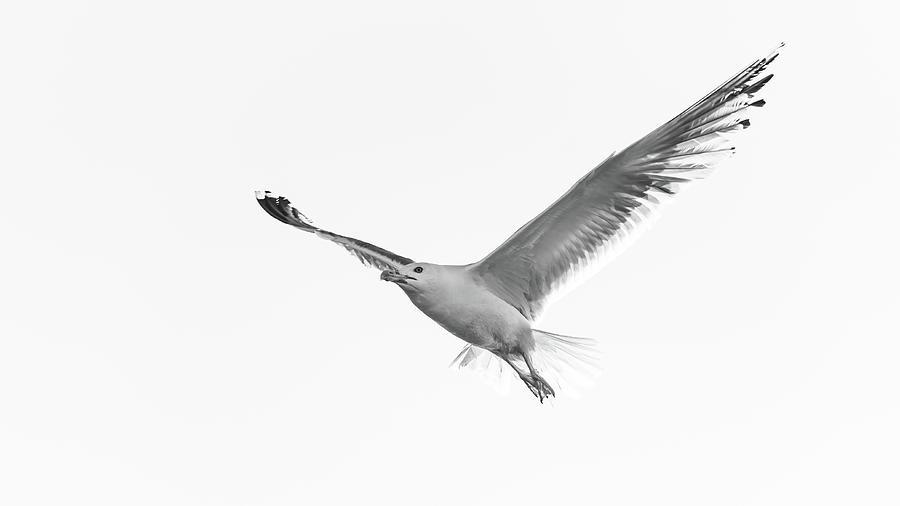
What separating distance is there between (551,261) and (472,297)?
0.65 metres

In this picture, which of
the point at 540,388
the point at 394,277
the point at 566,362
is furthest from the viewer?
the point at 566,362

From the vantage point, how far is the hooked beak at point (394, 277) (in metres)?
7.43

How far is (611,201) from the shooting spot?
7.52 meters

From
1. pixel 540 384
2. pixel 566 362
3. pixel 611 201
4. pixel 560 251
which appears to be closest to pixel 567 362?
pixel 566 362

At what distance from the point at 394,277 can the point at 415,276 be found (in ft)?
0.49

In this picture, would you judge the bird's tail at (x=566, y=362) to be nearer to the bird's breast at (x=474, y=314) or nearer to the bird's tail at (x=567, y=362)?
the bird's tail at (x=567, y=362)

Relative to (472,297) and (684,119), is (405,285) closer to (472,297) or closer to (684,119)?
(472,297)

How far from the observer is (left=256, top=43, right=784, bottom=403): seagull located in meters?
7.03

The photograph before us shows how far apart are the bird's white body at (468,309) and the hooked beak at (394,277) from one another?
0.04 m

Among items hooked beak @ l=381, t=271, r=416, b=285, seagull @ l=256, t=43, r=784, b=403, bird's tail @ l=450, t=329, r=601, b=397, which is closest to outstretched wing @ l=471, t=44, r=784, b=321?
seagull @ l=256, t=43, r=784, b=403

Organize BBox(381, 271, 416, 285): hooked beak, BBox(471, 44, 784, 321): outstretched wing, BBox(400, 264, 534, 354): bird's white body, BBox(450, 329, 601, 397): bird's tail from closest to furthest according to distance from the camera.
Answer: BBox(471, 44, 784, 321): outstretched wing → BBox(381, 271, 416, 285): hooked beak → BBox(400, 264, 534, 354): bird's white body → BBox(450, 329, 601, 397): bird's tail

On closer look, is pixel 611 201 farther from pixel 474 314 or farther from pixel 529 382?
pixel 529 382

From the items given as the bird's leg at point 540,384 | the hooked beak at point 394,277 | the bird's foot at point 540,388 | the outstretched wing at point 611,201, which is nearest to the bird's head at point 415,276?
the hooked beak at point 394,277

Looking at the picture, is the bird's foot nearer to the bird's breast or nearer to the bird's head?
the bird's breast
